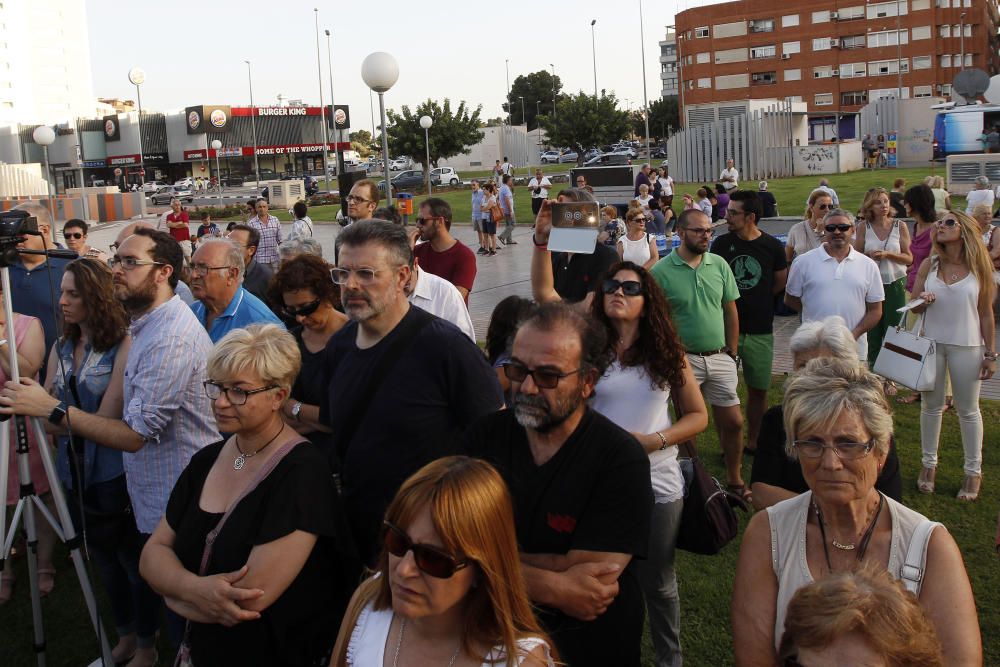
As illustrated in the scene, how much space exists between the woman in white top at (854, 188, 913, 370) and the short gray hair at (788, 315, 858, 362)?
4.17m

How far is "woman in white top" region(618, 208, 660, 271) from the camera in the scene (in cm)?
984

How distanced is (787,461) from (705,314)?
2293 millimetres

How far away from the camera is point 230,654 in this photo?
2887mm

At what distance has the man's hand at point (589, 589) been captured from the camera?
8.33ft

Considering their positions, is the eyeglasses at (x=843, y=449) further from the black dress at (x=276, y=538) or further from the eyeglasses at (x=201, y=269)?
the eyeglasses at (x=201, y=269)

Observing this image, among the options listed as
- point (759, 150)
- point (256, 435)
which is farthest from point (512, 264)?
point (759, 150)

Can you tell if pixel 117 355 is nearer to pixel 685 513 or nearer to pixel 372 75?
pixel 685 513

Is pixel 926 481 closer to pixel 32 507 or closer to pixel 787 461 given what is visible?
pixel 787 461

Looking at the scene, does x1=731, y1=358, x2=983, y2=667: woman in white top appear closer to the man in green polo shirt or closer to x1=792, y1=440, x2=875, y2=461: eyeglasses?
x1=792, y1=440, x2=875, y2=461: eyeglasses

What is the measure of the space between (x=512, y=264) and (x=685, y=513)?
1642 cm

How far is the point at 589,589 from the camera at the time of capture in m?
2.54

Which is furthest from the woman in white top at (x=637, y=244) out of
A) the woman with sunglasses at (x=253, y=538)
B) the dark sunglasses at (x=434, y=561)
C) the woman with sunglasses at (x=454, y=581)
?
the dark sunglasses at (x=434, y=561)

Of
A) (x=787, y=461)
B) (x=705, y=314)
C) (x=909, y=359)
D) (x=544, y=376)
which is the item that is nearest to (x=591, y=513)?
(x=544, y=376)

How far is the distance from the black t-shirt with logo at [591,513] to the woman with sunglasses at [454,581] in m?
0.36
